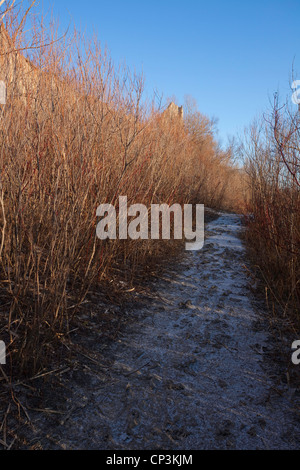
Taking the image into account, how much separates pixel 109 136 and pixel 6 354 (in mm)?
2149

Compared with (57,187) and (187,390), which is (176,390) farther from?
(57,187)

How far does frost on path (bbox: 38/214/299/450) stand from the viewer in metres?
1.49

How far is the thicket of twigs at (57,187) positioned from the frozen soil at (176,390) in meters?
0.35

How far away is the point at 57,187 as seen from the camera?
1.97 metres

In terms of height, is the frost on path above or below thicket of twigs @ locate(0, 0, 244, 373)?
below

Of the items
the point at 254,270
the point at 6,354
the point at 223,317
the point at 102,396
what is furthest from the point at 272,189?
the point at 6,354

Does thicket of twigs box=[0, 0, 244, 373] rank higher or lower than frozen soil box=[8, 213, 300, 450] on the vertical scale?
higher

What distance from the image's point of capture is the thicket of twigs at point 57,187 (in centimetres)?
196

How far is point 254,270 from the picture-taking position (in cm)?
383

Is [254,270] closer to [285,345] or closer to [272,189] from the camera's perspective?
[272,189]

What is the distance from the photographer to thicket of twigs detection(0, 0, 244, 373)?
6.42 feet

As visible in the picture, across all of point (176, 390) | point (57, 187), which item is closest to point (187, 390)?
point (176, 390)

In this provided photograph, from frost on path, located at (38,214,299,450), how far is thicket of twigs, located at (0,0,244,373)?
47 cm

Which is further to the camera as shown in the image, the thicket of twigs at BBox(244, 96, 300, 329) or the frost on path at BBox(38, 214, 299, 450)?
the thicket of twigs at BBox(244, 96, 300, 329)
